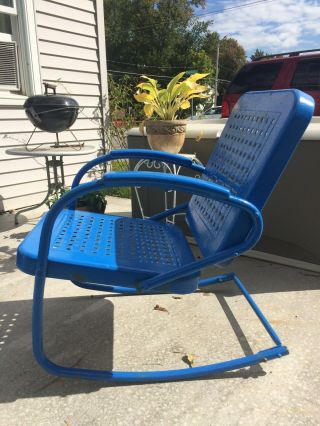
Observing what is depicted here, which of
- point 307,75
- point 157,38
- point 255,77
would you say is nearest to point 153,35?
point 157,38

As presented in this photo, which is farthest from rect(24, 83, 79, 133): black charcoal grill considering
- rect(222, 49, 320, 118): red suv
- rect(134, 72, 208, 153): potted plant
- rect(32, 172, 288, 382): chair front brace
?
→ rect(222, 49, 320, 118): red suv

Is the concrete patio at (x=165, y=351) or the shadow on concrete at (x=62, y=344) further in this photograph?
the shadow on concrete at (x=62, y=344)

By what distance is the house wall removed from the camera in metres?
3.64

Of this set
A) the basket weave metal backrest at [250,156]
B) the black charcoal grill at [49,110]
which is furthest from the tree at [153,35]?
the basket weave metal backrest at [250,156]

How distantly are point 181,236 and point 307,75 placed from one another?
4.75m

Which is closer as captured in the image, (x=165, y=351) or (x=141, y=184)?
(x=141, y=184)

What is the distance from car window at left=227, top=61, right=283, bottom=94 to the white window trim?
11.3 ft

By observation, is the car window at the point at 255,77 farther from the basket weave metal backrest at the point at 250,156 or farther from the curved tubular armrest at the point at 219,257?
the curved tubular armrest at the point at 219,257

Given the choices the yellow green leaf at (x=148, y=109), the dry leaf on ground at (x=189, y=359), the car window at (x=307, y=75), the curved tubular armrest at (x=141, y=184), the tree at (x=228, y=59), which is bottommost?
the dry leaf on ground at (x=189, y=359)

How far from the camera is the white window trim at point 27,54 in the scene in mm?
3527

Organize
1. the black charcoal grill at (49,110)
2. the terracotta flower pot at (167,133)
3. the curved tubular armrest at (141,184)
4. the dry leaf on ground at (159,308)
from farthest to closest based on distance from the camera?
the black charcoal grill at (49,110)
the terracotta flower pot at (167,133)
the dry leaf on ground at (159,308)
the curved tubular armrest at (141,184)

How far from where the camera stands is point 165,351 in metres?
1.57

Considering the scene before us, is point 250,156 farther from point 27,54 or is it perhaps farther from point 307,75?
point 307,75

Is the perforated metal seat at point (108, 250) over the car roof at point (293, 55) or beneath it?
beneath
